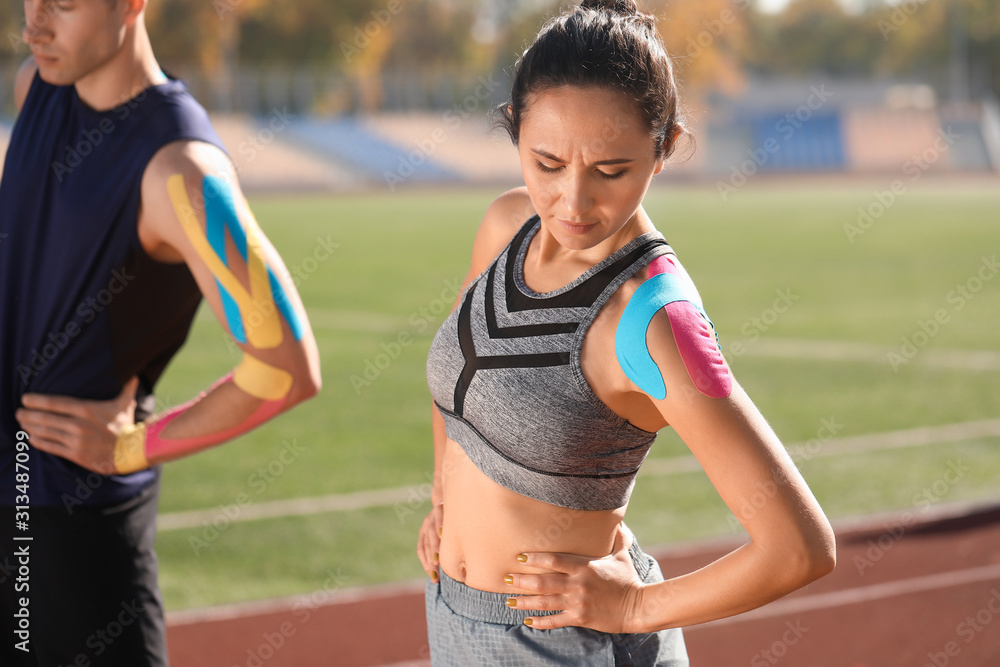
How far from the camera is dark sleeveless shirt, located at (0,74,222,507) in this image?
→ 235 cm

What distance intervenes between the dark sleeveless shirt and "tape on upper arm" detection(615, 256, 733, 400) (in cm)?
119

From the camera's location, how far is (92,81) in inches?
96.8

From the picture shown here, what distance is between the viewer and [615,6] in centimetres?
206

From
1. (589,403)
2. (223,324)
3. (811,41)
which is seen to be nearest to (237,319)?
(223,324)

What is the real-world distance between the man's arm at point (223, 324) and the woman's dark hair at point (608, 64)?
757mm

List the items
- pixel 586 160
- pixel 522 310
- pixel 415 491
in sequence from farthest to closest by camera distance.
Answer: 1. pixel 415 491
2. pixel 522 310
3. pixel 586 160

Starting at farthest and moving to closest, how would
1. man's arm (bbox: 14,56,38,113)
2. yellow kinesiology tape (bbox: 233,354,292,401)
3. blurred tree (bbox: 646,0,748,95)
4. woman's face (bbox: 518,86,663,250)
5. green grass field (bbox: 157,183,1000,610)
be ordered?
blurred tree (bbox: 646,0,748,95) → green grass field (bbox: 157,183,1000,610) → man's arm (bbox: 14,56,38,113) → yellow kinesiology tape (bbox: 233,354,292,401) → woman's face (bbox: 518,86,663,250)

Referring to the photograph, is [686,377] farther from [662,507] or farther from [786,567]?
[662,507]

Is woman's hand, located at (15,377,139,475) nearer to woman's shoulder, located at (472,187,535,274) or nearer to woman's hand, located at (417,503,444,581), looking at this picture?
woman's hand, located at (417,503,444,581)

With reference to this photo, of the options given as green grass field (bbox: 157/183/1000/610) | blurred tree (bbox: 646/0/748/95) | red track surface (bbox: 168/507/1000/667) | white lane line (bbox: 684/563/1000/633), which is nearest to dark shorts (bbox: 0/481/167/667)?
red track surface (bbox: 168/507/1000/667)

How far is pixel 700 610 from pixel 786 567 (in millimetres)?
186

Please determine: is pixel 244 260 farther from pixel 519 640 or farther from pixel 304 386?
pixel 519 640

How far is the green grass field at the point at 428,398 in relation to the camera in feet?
19.5

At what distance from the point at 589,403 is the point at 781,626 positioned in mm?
3402
